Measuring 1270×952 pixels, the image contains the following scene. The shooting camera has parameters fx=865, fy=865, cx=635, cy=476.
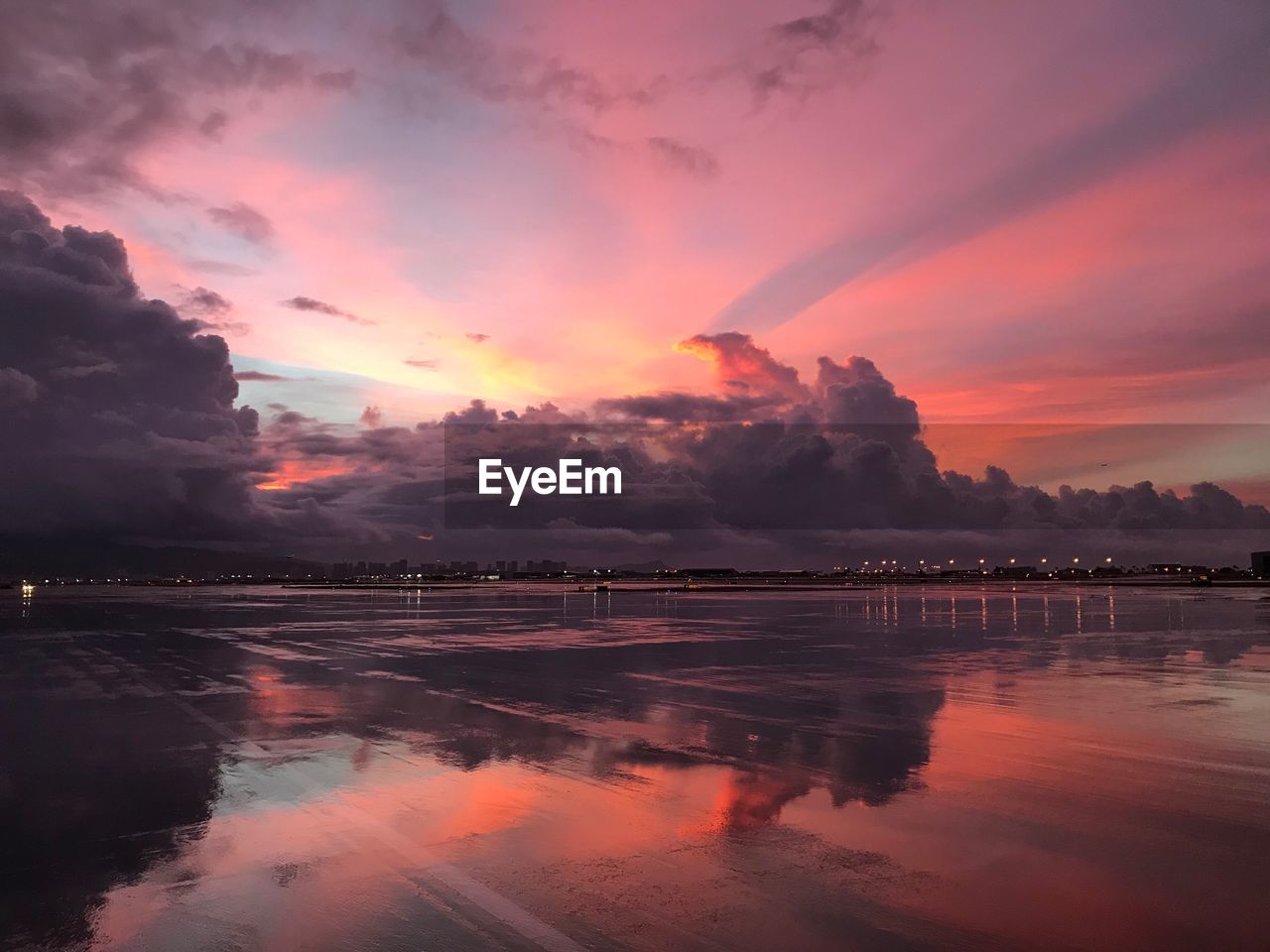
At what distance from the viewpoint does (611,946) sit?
6.10 m

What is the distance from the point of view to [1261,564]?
17962 centimetres

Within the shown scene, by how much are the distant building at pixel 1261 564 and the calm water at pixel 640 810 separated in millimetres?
189597

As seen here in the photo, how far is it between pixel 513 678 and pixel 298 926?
49.3 ft

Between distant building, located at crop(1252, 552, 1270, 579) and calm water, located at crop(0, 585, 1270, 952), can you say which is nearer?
calm water, located at crop(0, 585, 1270, 952)

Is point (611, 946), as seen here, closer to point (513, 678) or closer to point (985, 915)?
point (985, 915)

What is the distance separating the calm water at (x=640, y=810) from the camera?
21.6 ft

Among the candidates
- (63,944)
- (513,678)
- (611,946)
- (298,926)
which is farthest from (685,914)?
(513,678)

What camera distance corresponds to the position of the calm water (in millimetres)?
6598

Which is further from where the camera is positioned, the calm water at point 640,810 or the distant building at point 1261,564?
the distant building at point 1261,564

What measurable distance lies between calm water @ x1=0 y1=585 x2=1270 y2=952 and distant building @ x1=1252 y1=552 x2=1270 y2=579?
18960cm

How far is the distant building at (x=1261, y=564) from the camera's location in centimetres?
17438

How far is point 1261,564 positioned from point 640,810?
704 ft

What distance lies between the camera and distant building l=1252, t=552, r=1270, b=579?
174m

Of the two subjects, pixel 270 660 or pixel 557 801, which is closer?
pixel 557 801
